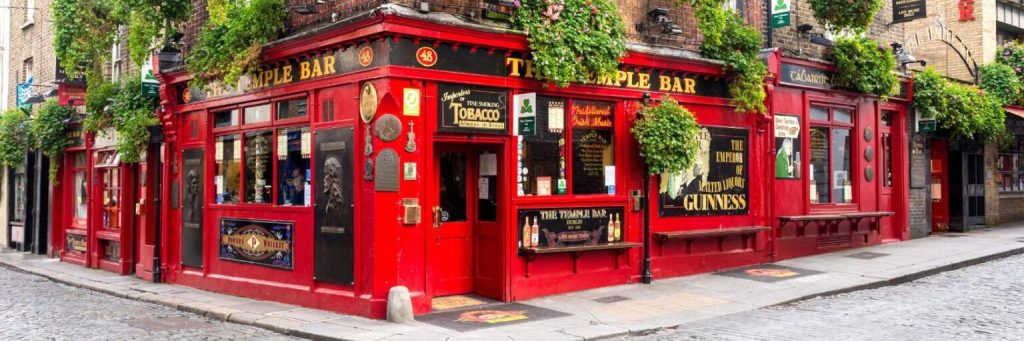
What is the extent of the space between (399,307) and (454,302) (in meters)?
1.35

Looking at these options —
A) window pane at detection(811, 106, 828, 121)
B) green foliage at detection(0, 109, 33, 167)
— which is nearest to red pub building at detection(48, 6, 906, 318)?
window pane at detection(811, 106, 828, 121)

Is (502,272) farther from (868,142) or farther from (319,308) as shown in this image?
(868,142)

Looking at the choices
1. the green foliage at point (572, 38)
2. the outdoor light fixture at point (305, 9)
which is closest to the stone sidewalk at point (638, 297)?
the green foliage at point (572, 38)

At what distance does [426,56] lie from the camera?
10.2 meters

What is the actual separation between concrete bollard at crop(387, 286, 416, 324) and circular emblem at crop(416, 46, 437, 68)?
2750mm

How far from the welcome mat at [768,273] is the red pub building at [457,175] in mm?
353

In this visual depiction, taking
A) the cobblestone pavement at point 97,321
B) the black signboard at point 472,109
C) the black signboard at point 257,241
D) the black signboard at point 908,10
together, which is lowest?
the cobblestone pavement at point 97,321

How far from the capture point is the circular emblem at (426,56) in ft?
33.2

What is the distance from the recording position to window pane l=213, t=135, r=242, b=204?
42.1ft

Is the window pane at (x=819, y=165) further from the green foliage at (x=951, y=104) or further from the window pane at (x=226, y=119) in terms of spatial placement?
the window pane at (x=226, y=119)

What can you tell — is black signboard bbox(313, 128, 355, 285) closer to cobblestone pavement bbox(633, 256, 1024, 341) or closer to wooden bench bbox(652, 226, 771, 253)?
cobblestone pavement bbox(633, 256, 1024, 341)

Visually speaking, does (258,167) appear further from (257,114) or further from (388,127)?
(388,127)

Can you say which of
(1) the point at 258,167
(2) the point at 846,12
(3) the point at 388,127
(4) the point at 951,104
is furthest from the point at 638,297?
(4) the point at 951,104

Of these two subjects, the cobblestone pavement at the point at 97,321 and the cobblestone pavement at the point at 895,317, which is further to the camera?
the cobblestone pavement at the point at 97,321
